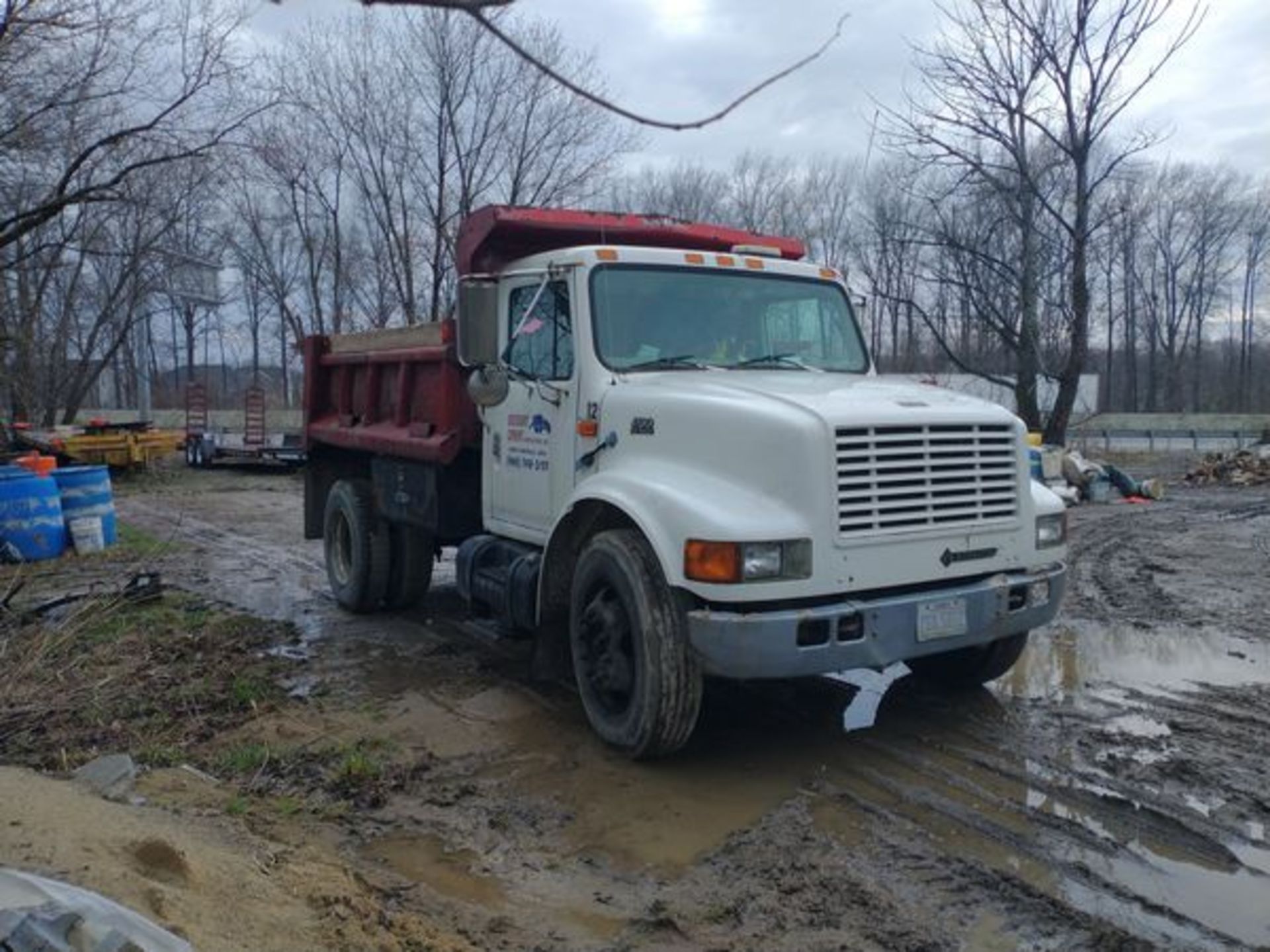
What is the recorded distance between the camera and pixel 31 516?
11680 mm

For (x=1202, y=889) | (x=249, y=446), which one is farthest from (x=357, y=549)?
(x=249, y=446)

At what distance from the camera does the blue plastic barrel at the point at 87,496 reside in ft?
40.4

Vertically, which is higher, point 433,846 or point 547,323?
point 547,323

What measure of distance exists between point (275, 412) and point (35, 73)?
3176 centimetres

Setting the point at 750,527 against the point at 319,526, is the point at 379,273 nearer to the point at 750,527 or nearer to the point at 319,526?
the point at 319,526

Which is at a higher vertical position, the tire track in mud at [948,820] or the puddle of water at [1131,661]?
the puddle of water at [1131,661]

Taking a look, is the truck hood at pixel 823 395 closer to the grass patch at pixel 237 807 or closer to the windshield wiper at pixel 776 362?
the windshield wiper at pixel 776 362

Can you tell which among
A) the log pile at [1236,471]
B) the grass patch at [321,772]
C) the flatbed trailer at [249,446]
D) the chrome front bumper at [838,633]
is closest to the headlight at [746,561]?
the chrome front bumper at [838,633]

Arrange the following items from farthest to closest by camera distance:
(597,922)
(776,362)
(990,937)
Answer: (776,362) < (597,922) < (990,937)

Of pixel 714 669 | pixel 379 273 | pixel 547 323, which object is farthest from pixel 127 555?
pixel 379 273

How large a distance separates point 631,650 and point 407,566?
13.1 ft

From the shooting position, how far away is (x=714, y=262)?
6145 millimetres

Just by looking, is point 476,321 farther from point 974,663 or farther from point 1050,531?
point 974,663

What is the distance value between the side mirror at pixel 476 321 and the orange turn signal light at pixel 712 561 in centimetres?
218
